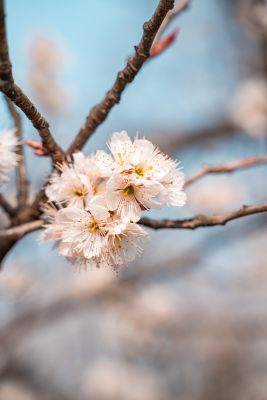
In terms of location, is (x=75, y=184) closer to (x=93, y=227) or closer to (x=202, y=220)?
(x=93, y=227)

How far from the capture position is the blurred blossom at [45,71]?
512cm

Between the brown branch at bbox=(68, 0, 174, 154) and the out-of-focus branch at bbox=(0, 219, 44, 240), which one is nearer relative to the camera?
the brown branch at bbox=(68, 0, 174, 154)

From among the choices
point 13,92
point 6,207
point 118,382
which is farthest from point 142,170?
point 118,382

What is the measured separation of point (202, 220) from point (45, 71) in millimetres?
4453

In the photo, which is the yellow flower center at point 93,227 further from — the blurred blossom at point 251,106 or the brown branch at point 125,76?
the blurred blossom at point 251,106

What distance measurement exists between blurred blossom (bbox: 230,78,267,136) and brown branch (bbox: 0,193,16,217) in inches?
141

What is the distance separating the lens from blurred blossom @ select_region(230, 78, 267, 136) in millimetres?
4766

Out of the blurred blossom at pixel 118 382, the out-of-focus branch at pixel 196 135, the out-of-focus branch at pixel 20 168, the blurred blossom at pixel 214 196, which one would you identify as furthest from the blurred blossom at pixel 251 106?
the out-of-focus branch at pixel 20 168

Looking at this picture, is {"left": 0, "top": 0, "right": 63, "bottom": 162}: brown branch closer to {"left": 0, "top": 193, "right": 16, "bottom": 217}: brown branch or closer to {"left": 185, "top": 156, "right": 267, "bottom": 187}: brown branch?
{"left": 0, "top": 193, "right": 16, "bottom": 217}: brown branch

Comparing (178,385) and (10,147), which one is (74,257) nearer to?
(10,147)

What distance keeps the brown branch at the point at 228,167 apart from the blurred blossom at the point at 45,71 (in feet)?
12.2

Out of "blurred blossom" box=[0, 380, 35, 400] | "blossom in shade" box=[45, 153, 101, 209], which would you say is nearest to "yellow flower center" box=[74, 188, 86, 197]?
"blossom in shade" box=[45, 153, 101, 209]

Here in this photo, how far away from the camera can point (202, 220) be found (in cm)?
120

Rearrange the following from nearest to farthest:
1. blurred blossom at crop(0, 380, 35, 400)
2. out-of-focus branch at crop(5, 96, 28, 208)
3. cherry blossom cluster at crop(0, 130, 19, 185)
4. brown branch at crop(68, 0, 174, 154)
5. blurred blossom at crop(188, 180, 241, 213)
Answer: brown branch at crop(68, 0, 174, 154) < cherry blossom cluster at crop(0, 130, 19, 185) < out-of-focus branch at crop(5, 96, 28, 208) < blurred blossom at crop(0, 380, 35, 400) < blurred blossom at crop(188, 180, 241, 213)
